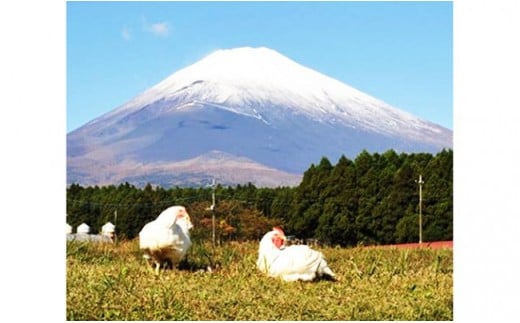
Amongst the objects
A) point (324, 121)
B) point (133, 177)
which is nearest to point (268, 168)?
point (324, 121)

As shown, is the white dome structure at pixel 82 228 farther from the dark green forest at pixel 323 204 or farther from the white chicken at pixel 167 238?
the white chicken at pixel 167 238

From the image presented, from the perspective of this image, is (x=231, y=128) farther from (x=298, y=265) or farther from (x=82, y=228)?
(x=298, y=265)

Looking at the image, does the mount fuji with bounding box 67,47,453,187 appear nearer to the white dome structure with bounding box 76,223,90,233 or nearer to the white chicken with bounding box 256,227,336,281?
the white dome structure with bounding box 76,223,90,233

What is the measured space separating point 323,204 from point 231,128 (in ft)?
4.42

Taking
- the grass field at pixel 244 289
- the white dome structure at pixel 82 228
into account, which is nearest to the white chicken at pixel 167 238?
the grass field at pixel 244 289

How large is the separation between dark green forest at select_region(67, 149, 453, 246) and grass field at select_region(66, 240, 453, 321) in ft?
2.88

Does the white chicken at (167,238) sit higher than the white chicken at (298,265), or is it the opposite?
the white chicken at (167,238)

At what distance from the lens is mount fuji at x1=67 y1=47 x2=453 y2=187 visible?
23.8ft

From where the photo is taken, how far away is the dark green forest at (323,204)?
791 cm

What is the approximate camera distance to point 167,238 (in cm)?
609

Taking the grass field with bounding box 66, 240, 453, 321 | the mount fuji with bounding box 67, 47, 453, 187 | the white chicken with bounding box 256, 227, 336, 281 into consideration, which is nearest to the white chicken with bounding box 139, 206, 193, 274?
the grass field with bounding box 66, 240, 453, 321

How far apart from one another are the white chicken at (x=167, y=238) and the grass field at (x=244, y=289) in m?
0.12

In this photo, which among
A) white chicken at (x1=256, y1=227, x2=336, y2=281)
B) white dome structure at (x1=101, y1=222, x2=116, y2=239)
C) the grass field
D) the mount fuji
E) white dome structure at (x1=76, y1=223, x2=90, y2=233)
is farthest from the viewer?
white dome structure at (x1=101, y1=222, x2=116, y2=239)

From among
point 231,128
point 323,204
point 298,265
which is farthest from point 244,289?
point 323,204
